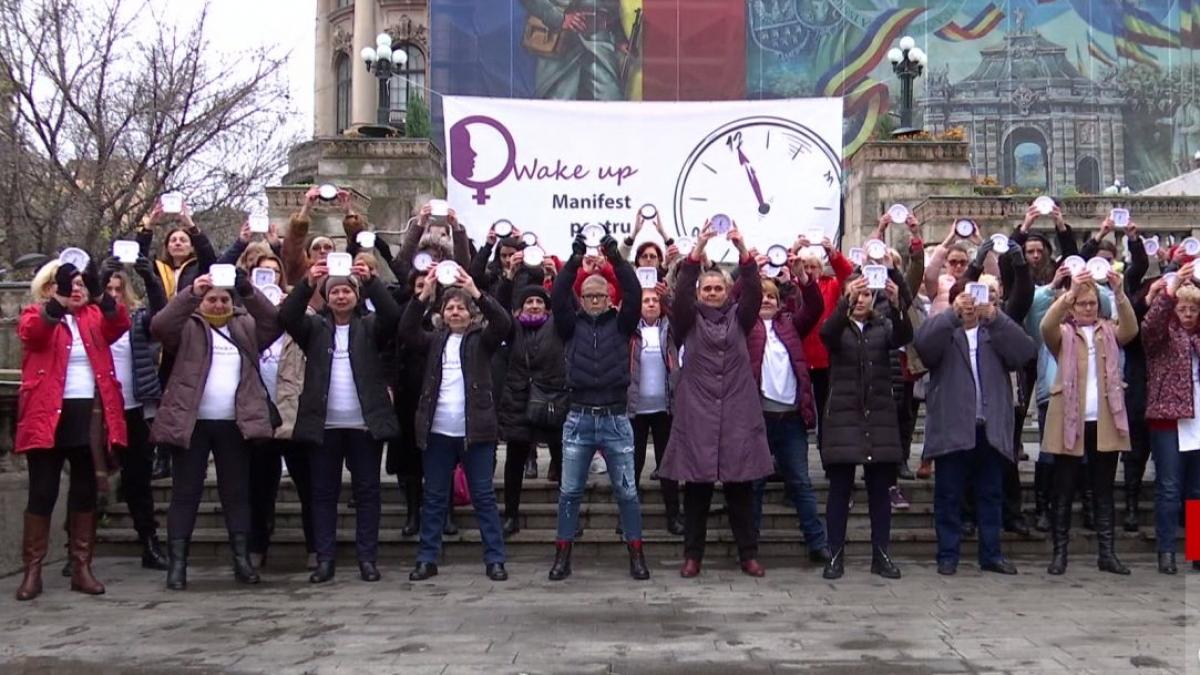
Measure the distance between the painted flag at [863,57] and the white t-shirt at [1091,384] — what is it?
1099 inches

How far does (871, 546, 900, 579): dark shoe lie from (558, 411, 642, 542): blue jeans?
5.06 feet

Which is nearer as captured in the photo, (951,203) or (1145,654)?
(1145,654)

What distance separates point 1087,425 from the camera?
7418 millimetres

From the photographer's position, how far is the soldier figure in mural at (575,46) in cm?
3259

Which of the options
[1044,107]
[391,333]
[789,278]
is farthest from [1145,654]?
[1044,107]

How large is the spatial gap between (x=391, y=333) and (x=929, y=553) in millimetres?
4112

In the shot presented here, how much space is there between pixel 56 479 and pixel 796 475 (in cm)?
479

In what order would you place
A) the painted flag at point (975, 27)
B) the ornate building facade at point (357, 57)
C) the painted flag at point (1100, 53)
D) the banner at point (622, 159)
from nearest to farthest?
the banner at point (622, 159) → the painted flag at point (975, 27) → the painted flag at point (1100, 53) → the ornate building facade at point (357, 57)

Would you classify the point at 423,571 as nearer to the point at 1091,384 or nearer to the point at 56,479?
the point at 56,479

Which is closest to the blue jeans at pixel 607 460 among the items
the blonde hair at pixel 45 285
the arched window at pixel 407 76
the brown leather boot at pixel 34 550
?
the brown leather boot at pixel 34 550

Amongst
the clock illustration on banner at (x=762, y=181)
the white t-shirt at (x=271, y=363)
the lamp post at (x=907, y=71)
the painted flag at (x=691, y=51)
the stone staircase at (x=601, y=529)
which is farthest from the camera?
the painted flag at (x=691, y=51)

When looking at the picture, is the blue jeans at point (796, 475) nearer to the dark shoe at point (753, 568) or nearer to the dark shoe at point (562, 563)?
the dark shoe at point (753, 568)

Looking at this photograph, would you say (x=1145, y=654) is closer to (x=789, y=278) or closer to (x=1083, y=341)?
(x=1083, y=341)

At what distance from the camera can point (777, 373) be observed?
7.57 metres
